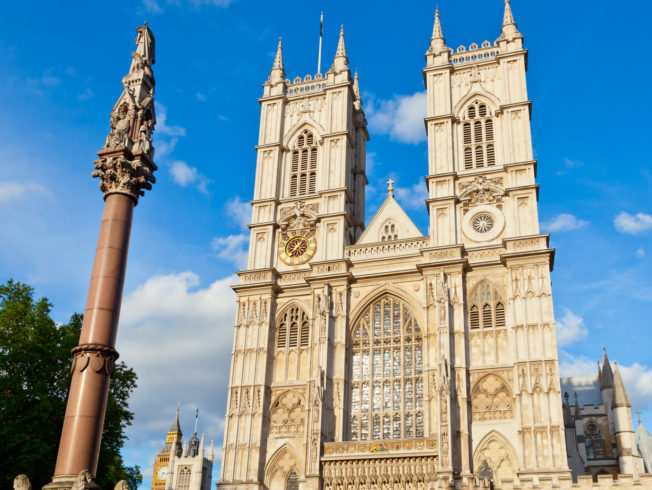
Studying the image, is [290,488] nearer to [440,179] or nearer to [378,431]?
[378,431]

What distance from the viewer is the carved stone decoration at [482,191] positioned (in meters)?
35.2

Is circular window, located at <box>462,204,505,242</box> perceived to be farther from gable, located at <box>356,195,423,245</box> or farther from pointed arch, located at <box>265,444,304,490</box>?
pointed arch, located at <box>265,444,304,490</box>

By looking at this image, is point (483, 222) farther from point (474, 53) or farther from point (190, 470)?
point (190, 470)

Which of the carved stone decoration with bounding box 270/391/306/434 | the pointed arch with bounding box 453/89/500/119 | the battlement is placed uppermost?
the battlement

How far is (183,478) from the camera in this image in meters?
Result: 77.1

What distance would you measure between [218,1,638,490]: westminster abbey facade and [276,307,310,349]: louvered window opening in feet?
0.24

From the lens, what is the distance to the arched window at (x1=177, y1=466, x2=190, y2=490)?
248 ft

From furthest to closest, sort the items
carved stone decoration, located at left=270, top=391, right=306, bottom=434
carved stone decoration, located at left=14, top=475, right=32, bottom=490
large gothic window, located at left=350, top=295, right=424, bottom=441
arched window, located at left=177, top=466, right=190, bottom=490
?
arched window, located at left=177, top=466, right=190, bottom=490 → carved stone decoration, located at left=270, top=391, right=306, bottom=434 → large gothic window, located at left=350, top=295, right=424, bottom=441 → carved stone decoration, located at left=14, top=475, right=32, bottom=490

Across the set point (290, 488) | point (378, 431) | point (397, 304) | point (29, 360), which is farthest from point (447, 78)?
point (29, 360)

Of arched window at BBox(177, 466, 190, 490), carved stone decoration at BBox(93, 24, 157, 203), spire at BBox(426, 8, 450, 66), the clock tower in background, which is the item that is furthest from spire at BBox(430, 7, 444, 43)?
arched window at BBox(177, 466, 190, 490)

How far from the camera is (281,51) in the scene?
44000 millimetres

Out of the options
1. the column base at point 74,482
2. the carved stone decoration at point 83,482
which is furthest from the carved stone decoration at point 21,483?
the carved stone decoration at point 83,482

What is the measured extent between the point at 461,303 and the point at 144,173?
Answer: 19163 mm

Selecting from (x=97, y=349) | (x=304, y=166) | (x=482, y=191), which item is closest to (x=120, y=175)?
(x=97, y=349)
